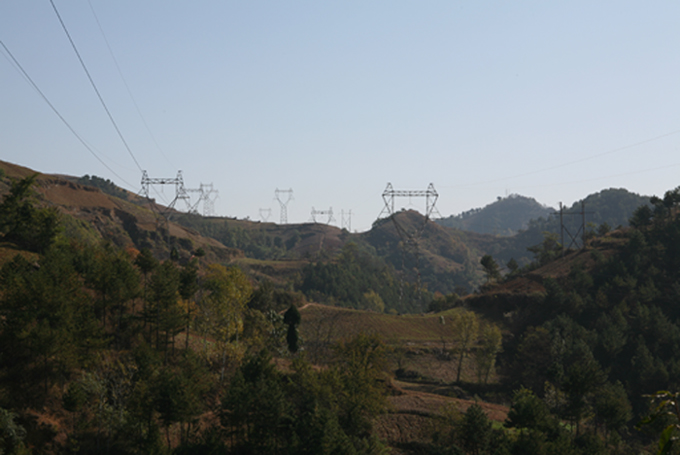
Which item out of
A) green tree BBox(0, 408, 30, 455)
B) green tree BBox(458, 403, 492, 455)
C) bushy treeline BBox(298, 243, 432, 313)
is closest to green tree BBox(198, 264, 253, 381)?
green tree BBox(0, 408, 30, 455)

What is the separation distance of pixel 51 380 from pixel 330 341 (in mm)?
45730

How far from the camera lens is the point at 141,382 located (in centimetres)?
3950

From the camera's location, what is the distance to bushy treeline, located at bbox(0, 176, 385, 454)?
38.9 metres

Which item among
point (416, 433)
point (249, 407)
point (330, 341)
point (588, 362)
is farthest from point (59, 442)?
point (588, 362)

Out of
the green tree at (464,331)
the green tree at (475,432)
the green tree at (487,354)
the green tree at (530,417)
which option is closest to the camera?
the green tree at (475,432)

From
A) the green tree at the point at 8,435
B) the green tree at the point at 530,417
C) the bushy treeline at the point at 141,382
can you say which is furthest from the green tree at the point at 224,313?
the green tree at the point at 530,417

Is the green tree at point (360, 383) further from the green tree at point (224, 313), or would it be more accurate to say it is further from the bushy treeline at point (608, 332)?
the bushy treeline at point (608, 332)

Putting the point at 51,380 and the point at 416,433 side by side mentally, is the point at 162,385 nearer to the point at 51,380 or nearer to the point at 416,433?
the point at 51,380

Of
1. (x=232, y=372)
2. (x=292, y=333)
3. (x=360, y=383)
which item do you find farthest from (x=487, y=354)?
(x=232, y=372)

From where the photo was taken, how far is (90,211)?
140 metres

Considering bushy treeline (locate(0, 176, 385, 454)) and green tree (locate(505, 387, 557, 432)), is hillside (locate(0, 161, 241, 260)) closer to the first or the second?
bushy treeline (locate(0, 176, 385, 454))

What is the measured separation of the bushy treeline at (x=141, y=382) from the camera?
38.9 m

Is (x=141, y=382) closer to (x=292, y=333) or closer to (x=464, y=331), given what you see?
(x=292, y=333)

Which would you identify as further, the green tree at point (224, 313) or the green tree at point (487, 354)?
the green tree at point (487, 354)
